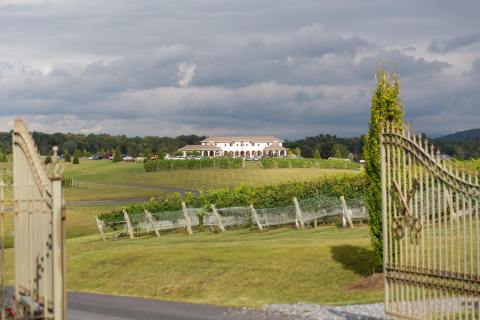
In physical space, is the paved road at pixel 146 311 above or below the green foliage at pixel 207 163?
below

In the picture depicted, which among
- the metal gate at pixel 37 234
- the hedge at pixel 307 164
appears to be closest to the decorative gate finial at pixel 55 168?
the metal gate at pixel 37 234

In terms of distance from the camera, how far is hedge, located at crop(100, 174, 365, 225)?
46094mm

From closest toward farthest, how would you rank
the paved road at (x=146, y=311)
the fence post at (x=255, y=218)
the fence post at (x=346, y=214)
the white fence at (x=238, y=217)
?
1. the paved road at (x=146, y=311)
2. the fence post at (x=346, y=214)
3. the white fence at (x=238, y=217)
4. the fence post at (x=255, y=218)

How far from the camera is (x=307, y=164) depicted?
127 m

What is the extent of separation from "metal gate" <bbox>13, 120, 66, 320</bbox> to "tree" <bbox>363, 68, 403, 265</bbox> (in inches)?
543

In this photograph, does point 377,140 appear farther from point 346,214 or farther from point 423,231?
point 346,214

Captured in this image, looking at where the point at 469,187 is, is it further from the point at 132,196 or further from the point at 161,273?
the point at 132,196

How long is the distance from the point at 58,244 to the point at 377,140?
1514 centimetres

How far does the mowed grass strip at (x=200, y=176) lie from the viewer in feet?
367

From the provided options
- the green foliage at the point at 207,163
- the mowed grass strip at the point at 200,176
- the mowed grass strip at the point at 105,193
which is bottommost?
the mowed grass strip at the point at 105,193

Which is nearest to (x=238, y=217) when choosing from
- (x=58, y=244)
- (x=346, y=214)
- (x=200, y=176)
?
(x=346, y=214)

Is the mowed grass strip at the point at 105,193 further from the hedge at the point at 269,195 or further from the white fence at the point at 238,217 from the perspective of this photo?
the white fence at the point at 238,217

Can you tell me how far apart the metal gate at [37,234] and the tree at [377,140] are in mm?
13785

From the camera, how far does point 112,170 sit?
151375mm
